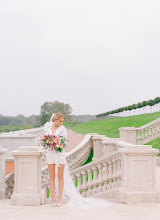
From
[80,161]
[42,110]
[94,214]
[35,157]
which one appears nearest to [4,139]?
[80,161]

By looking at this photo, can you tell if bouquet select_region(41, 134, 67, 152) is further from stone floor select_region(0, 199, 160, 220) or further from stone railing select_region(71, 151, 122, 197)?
stone railing select_region(71, 151, 122, 197)

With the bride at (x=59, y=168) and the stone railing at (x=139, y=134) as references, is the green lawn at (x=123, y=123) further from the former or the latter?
the bride at (x=59, y=168)

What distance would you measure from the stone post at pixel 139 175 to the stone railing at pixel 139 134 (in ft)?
31.8

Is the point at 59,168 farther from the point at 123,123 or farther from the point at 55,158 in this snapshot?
the point at 123,123

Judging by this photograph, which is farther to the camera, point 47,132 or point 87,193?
point 87,193

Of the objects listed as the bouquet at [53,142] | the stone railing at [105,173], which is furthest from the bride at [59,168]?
the stone railing at [105,173]

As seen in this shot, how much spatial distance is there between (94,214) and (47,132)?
2012 mm

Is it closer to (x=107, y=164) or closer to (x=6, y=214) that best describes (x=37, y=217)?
(x=6, y=214)

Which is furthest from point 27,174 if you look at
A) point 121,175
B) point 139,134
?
point 139,134

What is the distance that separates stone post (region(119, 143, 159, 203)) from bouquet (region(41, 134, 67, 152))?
1.43 metres

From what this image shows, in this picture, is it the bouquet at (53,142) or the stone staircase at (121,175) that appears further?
the stone staircase at (121,175)

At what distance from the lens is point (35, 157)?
571 cm

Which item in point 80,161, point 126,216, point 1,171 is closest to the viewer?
point 126,216

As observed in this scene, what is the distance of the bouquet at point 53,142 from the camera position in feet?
17.9
